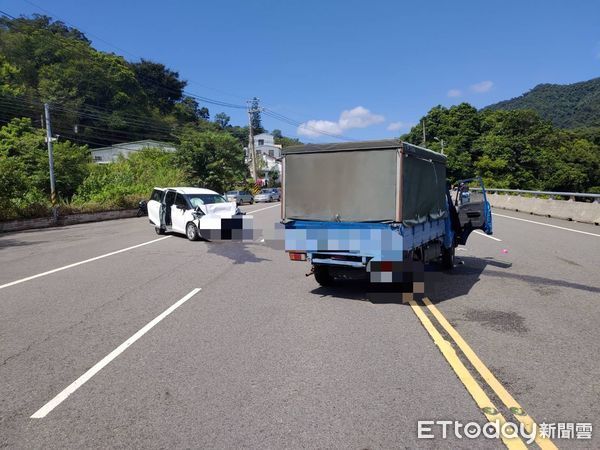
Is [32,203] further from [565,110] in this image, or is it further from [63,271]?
[565,110]

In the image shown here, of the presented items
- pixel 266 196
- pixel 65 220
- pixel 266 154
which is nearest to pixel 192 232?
pixel 65 220

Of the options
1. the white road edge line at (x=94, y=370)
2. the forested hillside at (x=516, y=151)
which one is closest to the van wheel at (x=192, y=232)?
the white road edge line at (x=94, y=370)

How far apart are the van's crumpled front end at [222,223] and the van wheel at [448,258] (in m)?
8.01

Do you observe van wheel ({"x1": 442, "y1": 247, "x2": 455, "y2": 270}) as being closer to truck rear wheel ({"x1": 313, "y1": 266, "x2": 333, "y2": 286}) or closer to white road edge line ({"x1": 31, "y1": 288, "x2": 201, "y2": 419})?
truck rear wheel ({"x1": 313, "y1": 266, "x2": 333, "y2": 286})

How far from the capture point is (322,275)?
8836 millimetres

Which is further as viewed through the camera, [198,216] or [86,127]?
[86,127]

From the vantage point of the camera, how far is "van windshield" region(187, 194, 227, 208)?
17316 millimetres

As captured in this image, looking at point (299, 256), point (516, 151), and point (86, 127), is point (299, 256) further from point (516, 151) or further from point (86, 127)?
point (86, 127)

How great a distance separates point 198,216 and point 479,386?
13.2 metres

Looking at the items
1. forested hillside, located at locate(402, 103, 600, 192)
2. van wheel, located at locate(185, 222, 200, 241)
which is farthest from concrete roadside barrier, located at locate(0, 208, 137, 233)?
Result: forested hillside, located at locate(402, 103, 600, 192)

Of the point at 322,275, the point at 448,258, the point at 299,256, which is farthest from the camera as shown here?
the point at 448,258

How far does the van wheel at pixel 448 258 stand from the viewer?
1032 cm

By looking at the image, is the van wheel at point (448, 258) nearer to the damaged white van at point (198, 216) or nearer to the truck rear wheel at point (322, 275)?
the truck rear wheel at point (322, 275)

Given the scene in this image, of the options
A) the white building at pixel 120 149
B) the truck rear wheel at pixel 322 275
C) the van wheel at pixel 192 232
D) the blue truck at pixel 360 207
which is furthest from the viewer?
the white building at pixel 120 149
